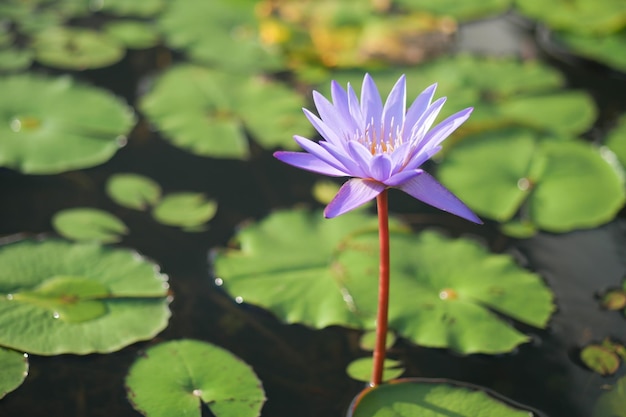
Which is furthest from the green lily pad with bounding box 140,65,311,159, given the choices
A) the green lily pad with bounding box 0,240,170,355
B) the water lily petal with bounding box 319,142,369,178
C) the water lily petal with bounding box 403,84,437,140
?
the water lily petal with bounding box 319,142,369,178

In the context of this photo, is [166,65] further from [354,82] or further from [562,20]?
[562,20]

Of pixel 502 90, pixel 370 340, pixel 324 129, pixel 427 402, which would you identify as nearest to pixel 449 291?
pixel 370 340

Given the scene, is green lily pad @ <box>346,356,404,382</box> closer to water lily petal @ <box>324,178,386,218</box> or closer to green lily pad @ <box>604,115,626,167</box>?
water lily petal @ <box>324,178,386,218</box>

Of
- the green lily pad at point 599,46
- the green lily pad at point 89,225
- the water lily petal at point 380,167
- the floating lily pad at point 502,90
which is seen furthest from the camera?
the green lily pad at point 599,46

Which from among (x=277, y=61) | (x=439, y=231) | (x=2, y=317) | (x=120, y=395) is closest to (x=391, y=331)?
(x=439, y=231)

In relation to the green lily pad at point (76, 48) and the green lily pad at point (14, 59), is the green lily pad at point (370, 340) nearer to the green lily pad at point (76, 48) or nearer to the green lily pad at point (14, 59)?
the green lily pad at point (76, 48)

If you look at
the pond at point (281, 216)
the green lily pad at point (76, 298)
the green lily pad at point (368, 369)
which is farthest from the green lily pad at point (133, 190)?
the green lily pad at point (368, 369)
